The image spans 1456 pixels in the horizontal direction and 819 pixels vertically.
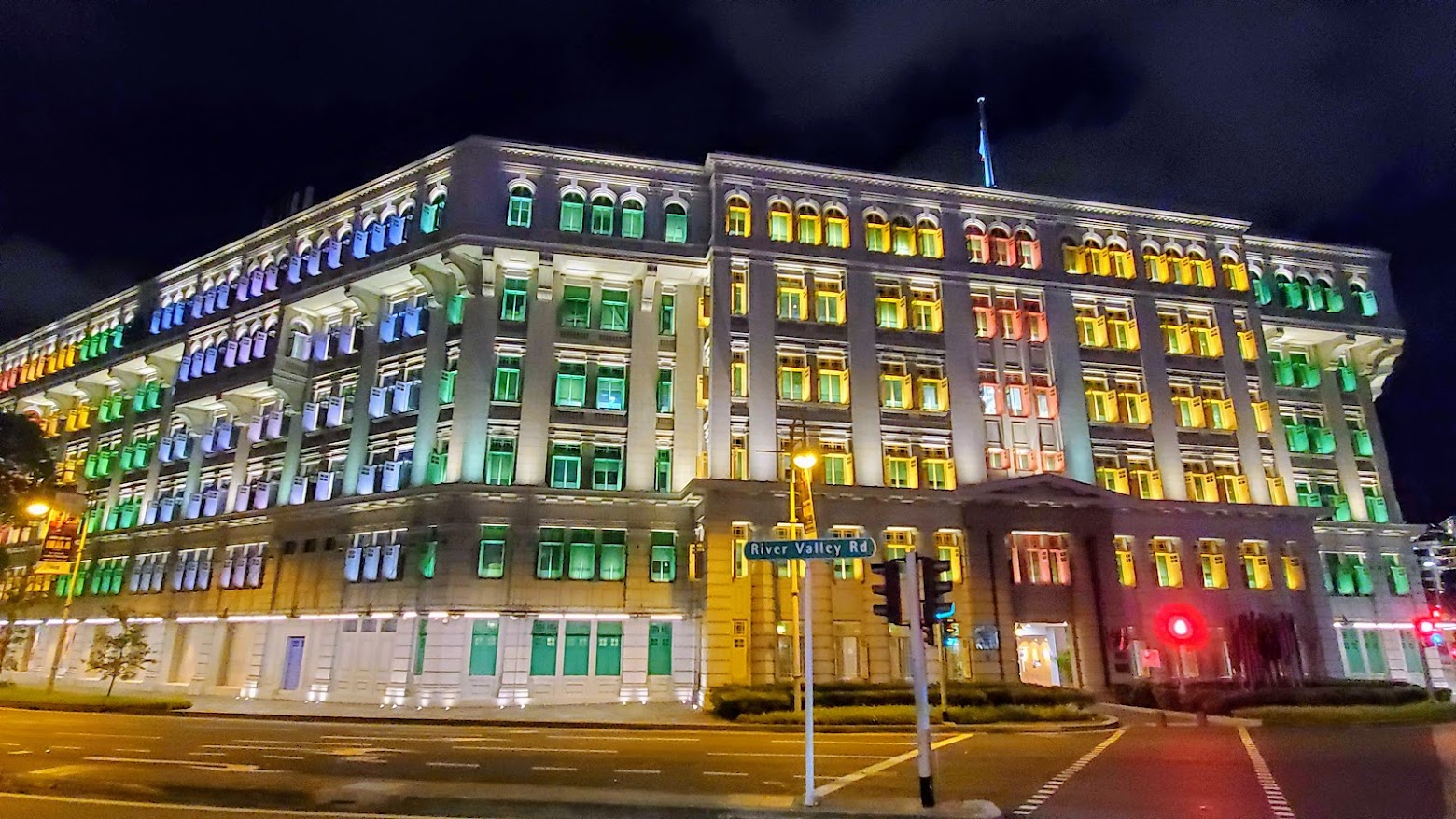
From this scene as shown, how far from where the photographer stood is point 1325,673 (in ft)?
120

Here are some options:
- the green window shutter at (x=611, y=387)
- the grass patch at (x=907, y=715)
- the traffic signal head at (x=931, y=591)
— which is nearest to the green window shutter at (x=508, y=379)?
the green window shutter at (x=611, y=387)

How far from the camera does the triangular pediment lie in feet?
117

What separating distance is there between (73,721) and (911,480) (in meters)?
31.7

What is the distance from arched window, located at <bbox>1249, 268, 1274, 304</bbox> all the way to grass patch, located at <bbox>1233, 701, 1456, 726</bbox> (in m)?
25.9

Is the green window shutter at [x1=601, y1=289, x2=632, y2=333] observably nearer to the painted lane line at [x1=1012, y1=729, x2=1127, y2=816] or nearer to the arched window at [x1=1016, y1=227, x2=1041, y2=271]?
the arched window at [x1=1016, y1=227, x2=1041, y2=271]

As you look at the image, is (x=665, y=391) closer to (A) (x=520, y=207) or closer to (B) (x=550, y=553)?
(B) (x=550, y=553)

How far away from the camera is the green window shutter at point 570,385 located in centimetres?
3766

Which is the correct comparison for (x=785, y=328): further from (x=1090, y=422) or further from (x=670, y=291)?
(x=1090, y=422)

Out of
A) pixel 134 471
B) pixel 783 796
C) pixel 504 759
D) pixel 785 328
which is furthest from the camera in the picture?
pixel 134 471

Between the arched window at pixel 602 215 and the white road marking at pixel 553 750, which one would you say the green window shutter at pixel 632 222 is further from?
the white road marking at pixel 553 750

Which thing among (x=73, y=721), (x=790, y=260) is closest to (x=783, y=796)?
(x=73, y=721)

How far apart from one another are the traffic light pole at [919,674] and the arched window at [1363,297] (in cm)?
5000

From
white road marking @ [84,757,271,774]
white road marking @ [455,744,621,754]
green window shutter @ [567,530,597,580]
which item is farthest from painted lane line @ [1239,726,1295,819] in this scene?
A: green window shutter @ [567,530,597,580]

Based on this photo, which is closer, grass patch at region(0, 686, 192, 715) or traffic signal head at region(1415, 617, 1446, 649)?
traffic signal head at region(1415, 617, 1446, 649)
